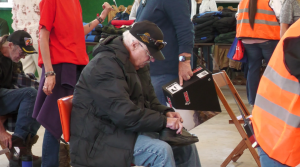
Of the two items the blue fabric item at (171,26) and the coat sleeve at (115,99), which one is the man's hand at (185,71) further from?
the coat sleeve at (115,99)

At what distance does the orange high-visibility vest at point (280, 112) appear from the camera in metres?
1.33

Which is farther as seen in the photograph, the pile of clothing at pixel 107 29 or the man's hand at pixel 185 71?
the pile of clothing at pixel 107 29

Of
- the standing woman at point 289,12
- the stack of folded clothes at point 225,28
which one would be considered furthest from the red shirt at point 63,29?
the stack of folded clothes at point 225,28

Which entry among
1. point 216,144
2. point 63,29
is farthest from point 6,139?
point 216,144

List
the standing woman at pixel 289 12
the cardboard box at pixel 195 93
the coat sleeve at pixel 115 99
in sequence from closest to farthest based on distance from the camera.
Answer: the coat sleeve at pixel 115 99
the cardboard box at pixel 195 93
the standing woman at pixel 289 12

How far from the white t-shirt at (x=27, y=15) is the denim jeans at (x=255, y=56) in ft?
8.62

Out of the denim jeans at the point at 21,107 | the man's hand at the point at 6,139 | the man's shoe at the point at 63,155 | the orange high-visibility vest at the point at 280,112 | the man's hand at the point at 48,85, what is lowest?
the man's shoe at the point at 63,155

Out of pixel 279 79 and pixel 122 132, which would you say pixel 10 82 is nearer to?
pixel 122 132

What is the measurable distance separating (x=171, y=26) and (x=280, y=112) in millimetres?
1163

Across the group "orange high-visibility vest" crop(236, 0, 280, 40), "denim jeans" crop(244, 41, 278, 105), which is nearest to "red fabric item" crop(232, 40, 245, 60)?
"denim jeans" crop(244, 41, 278, 105)

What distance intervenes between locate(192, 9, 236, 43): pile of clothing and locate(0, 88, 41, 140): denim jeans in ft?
12.0

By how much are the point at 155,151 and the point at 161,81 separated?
0.71m

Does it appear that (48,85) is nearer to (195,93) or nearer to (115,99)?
(115,99)

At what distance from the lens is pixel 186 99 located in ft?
7.56
